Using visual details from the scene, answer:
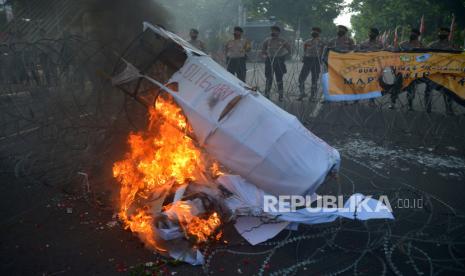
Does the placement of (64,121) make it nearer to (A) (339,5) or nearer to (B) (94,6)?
(B) (94,6)

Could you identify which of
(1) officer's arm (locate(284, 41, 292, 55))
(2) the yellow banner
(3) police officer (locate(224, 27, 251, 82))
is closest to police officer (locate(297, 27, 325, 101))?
(1) officer's arm (locate(284, 41, 292, 55))

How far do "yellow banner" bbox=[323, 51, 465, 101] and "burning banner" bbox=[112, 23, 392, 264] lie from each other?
497 centimetres

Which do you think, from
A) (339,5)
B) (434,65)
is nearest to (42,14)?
(434,65)

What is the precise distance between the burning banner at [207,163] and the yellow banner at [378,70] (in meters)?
4.97

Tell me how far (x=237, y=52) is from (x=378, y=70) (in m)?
4.77

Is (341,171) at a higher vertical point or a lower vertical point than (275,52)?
lower

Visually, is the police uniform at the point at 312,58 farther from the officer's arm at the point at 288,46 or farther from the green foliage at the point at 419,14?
the green foliage at the point at 419,14

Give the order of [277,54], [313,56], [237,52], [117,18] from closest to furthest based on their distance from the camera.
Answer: [117,18]
[313,56]
[277,54]
[237,52]

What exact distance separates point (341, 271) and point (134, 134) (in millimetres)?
3523

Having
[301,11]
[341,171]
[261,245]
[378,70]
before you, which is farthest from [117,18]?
[301,11]

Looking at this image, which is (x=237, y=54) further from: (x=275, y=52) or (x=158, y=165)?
(x=158, y=165)

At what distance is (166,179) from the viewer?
5.00 meters

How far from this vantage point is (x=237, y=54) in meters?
12.1

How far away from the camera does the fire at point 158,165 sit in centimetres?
464
